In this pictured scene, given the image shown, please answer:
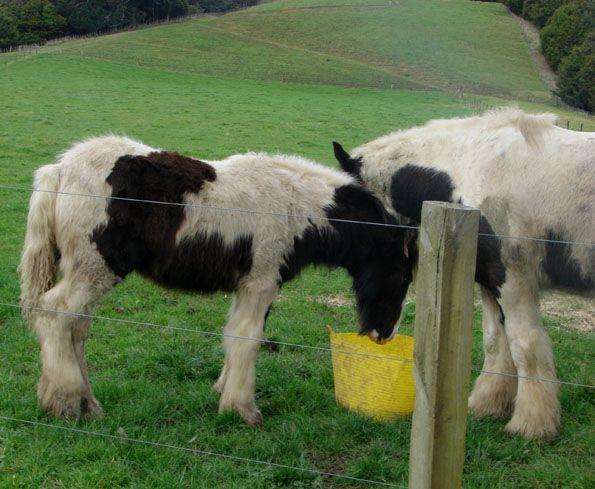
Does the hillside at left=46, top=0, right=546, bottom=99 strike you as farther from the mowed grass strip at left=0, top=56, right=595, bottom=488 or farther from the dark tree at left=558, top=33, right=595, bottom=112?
the mowed grass strip at left=0, top=56, right=595, bottom=488

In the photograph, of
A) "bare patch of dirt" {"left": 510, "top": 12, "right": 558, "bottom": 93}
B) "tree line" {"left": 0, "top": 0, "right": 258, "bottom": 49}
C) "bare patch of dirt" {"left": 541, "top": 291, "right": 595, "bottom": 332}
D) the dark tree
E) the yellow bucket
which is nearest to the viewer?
the yellow bucket

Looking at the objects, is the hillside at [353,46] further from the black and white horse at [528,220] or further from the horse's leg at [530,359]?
the horse's leg at [530,359]

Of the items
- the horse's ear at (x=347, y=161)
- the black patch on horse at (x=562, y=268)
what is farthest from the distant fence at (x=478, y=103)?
the black patch on horse at (x=562, y=268)

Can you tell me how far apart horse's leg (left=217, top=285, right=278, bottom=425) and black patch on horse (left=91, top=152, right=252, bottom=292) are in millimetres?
218

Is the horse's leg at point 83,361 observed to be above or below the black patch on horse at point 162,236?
below

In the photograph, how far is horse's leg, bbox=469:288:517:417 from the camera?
5.23m

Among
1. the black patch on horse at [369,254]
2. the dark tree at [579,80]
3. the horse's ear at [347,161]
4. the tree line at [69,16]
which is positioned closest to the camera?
the black patch on horse at [369,254]

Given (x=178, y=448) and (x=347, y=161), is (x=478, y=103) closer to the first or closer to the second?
(x=347, y=161)

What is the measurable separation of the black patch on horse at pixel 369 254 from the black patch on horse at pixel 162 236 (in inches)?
23.1

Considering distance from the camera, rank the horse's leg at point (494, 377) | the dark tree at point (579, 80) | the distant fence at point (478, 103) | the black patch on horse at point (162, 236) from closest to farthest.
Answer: the black patch on horse at point (162, 236) → the horse's leg at point (494, 377) → the distant fence at point (478, 103) → the dark tree at point (579, 80)

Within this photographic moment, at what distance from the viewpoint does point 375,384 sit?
4.96 metres

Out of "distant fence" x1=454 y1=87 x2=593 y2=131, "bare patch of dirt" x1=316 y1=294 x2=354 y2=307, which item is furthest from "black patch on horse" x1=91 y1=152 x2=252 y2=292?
"distant fence" x1=454 y1=87 x2=593 y2=131

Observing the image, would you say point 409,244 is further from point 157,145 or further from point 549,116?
point 157,145

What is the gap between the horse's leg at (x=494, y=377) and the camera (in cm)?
523
